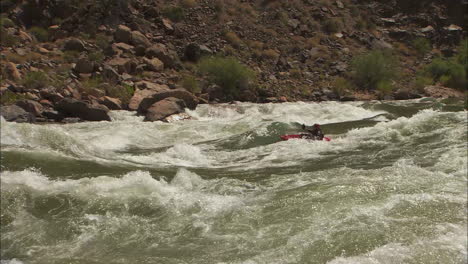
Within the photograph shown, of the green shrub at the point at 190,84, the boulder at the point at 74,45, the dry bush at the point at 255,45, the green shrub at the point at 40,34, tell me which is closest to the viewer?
the green shrub at the point at 190,84

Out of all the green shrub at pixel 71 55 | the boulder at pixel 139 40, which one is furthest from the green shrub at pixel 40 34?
the boulder at pixel 139 40

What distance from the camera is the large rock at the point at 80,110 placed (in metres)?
13.1

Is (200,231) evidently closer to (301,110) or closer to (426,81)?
(301,110)

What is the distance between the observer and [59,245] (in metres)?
4.91

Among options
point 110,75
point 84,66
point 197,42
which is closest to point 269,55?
point 197,42

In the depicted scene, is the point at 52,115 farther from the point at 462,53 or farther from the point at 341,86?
the point at 462,53

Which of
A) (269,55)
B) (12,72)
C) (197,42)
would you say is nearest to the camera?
(12,72)

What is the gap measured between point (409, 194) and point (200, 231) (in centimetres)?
280

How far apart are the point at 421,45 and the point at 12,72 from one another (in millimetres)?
25133

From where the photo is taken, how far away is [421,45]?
101 feet

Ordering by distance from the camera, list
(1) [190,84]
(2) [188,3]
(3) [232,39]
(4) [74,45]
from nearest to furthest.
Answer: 1. (1) [190,84]
2. (4) [74,45]
3. (3) [232,39]
4. (2) [188,3]

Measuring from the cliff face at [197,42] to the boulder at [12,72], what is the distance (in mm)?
31

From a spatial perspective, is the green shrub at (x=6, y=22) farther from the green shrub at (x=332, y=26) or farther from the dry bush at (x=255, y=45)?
the green shrub at (x=332, y=26)

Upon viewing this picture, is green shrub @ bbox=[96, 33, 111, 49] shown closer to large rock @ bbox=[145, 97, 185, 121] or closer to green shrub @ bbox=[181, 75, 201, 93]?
green shrub @ bbox=[181, 75, 201, 93]
